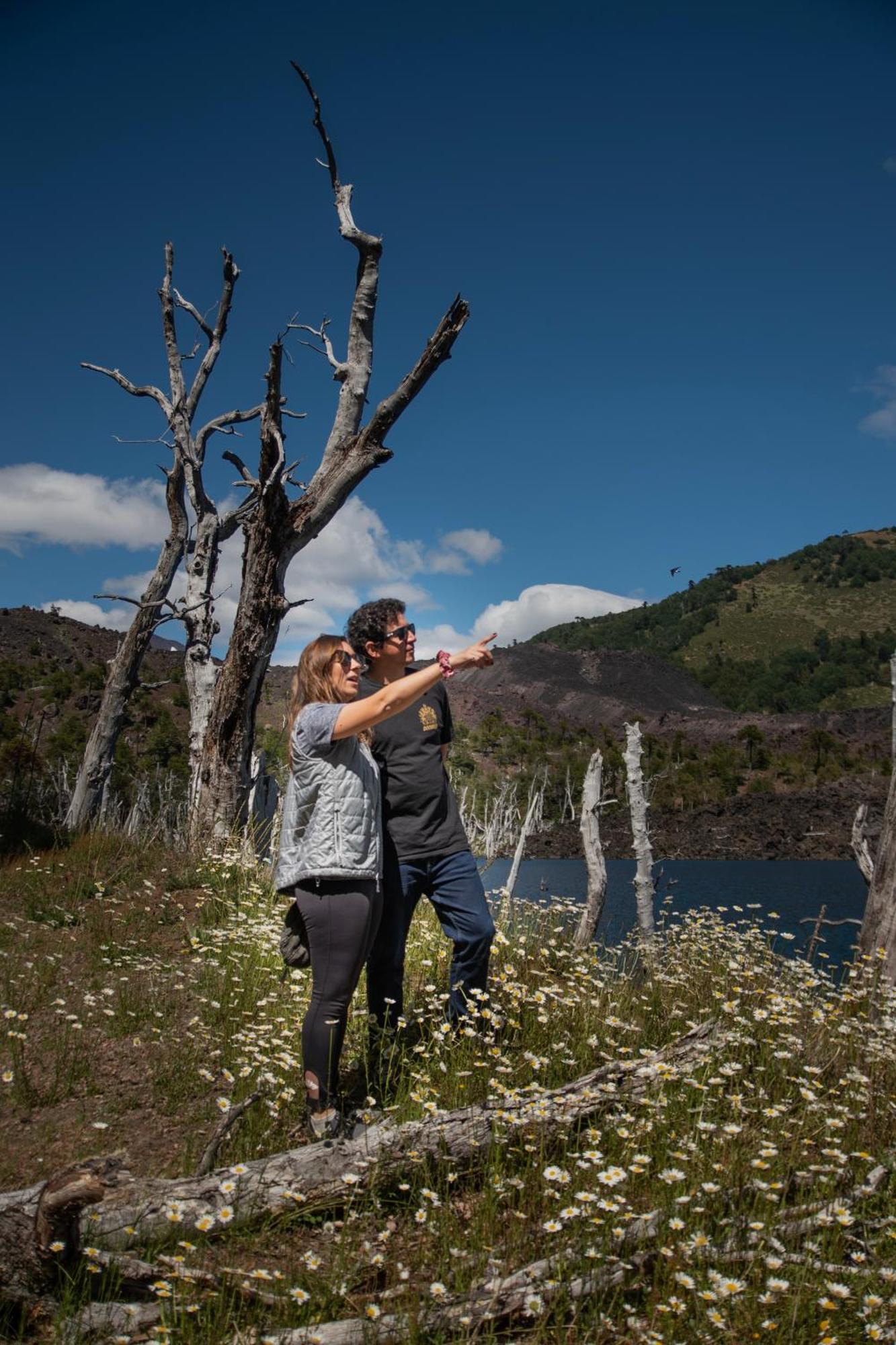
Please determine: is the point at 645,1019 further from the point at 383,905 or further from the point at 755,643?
the point at 755,643

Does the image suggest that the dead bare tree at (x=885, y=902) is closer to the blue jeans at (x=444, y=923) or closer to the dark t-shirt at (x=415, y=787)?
the blue jeans at (x=444, y=923)

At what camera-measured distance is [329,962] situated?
10.9 feet

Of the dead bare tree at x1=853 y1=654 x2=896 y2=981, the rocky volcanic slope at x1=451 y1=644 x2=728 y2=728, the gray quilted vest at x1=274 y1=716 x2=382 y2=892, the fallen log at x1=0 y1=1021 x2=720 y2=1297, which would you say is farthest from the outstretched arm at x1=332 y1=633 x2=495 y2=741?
the rocky volcanic slope at x1=451 y1=644 x2=728 y2=728

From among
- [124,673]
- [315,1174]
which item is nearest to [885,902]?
[315,1174]

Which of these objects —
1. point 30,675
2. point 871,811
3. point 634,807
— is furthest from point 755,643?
point 634,807

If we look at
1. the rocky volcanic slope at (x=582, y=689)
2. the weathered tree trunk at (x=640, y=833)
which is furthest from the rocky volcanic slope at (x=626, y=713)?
the weathered tree trunk at (x=640, y=833)

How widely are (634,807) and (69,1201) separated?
9.97 m

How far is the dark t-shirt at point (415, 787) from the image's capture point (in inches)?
163

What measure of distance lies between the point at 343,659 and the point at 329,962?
1.21 meters

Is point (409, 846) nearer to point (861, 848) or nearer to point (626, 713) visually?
point (861, 848)

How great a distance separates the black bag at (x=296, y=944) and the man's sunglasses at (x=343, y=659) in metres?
1.00

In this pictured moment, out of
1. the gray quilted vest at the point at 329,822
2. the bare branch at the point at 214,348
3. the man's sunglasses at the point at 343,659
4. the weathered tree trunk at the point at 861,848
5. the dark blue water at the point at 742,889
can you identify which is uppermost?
the bare branch at the point at 214,348

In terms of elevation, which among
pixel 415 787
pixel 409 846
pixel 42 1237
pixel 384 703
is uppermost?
pixel 384 703

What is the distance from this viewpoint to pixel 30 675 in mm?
53938
